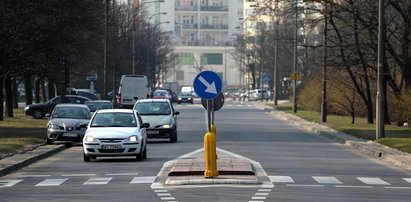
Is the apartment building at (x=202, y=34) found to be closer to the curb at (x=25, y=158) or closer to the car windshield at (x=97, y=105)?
the car windshield at (x=97, y=105)

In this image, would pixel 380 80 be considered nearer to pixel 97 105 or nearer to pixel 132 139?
pixel 132 139

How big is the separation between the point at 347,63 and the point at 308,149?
1428 centimetres

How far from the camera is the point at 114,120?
96.6 ft

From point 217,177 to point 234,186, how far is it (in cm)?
153

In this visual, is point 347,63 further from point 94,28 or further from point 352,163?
point 352,163

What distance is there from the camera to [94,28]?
54.0 meters

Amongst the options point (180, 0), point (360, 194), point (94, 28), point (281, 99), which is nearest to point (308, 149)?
point (360, 194)

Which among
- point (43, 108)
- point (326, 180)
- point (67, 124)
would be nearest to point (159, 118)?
point (67, 124)

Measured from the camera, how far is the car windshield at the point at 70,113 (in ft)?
124

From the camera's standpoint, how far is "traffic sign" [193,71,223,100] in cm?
2247

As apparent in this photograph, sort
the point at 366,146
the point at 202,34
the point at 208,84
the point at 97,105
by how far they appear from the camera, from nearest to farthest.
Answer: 1. the point at 208,84
2. the point at 366,146
3. the point at 97,105
4. the point at 202,34

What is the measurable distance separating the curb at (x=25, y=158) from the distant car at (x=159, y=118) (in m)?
3.61

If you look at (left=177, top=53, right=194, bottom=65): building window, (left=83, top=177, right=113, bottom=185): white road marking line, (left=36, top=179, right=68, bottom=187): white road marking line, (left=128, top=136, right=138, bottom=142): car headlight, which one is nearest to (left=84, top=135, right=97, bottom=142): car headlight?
(left=128, top=136, right=138, bottom=142): car headlight

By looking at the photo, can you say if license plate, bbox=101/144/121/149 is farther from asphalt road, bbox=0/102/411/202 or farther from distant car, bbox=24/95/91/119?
distant car, bbox=24/95/91/119
